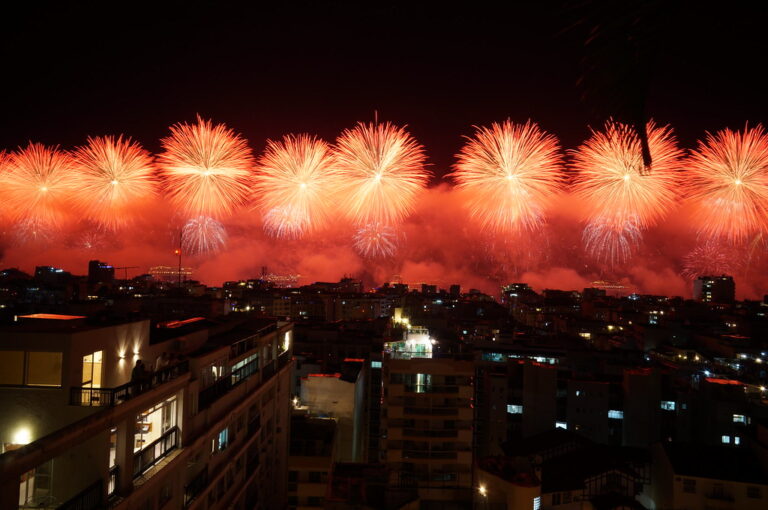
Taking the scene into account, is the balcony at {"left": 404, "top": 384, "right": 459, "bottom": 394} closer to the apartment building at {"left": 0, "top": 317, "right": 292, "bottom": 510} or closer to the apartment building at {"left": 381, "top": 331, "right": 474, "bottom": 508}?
the apartment building at {"left": 381, "top": 331, "right": 474, "bottom": 508}

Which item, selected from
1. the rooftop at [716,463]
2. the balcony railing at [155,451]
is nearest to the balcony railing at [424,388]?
the rooftop at [716,463]

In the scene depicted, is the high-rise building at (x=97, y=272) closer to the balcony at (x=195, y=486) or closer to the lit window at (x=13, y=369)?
the balcony at (x=195, y=486)

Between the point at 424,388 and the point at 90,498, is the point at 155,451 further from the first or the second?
the point at 424,388

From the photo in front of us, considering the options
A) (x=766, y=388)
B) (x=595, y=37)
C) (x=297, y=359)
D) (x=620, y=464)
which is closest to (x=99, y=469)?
(x=595, y=37)

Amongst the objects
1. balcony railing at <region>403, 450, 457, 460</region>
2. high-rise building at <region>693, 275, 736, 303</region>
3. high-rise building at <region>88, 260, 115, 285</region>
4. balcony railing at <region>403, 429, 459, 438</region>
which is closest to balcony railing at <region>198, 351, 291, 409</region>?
balcony railing at <region>403, 429, 459, 438</region>

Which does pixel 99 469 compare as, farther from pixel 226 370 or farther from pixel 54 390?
pixel 226 370
